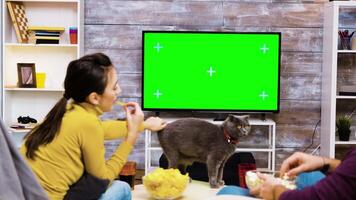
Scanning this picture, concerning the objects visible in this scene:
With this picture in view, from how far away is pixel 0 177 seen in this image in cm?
102

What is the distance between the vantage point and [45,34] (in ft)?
14.4

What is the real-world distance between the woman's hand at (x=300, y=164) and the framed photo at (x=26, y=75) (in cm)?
302

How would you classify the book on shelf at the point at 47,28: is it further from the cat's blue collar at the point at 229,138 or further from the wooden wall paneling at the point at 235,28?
the cat's blue collar at the point at 229,138

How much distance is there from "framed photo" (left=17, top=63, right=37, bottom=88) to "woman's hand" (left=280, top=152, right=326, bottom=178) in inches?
119

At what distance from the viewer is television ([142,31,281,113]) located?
4.41 meters

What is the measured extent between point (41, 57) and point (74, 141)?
9.41ft

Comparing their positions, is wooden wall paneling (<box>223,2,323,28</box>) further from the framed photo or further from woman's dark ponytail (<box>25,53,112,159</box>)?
woman's dark ponytail (<box>25,53,112,159</box>)

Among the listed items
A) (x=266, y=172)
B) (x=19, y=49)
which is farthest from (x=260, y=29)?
(x=266, y=172)

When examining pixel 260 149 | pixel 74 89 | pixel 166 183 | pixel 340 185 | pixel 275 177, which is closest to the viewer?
pixel 340 185

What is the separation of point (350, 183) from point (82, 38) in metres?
3.41

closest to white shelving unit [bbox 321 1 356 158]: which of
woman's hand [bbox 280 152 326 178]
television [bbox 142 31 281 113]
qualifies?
television [bbox 142 31 281 113]

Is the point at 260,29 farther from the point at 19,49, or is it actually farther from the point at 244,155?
the point at 19,49

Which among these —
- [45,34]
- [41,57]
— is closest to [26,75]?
[41,57]

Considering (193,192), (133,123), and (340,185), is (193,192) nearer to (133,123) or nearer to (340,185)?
(133,123)
